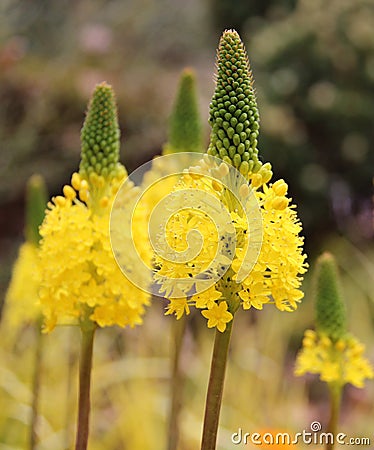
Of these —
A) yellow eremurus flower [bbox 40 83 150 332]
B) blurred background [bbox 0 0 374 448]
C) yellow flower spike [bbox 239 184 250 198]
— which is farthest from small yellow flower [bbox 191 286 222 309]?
blurred background [bbox 0 0 374 448]

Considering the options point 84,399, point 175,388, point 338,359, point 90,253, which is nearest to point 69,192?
point 90,253

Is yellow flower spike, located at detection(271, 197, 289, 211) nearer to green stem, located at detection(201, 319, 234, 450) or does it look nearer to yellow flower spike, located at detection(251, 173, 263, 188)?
yellow flower spike, located at detection(251, 173, 263, 188)

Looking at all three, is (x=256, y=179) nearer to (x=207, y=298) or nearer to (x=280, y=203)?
(x=280, y=203)

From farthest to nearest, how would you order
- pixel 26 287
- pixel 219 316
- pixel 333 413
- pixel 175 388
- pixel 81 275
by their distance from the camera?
pixel 26 287, pixel 175 388, pixel 333 413, pixel 81 275, pixel 219 316

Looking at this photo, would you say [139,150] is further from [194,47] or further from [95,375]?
[194,47]

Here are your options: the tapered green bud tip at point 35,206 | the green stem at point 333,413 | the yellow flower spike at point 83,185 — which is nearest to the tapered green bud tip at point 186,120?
the tapered green bud tip at point 35,206

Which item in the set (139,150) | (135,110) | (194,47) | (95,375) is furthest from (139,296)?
(194,47)
